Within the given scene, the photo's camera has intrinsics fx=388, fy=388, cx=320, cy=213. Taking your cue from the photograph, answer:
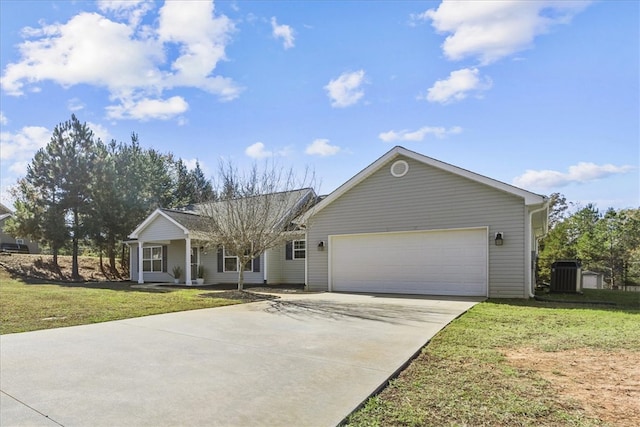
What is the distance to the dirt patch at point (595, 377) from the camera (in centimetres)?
327

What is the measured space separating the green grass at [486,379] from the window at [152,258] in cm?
1842

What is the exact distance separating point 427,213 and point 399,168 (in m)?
1.88

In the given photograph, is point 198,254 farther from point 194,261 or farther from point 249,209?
point 249,209

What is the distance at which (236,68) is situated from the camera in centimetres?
1256

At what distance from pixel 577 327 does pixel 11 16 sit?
14.1 metres

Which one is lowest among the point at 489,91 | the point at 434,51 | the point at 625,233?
the point at 625,233

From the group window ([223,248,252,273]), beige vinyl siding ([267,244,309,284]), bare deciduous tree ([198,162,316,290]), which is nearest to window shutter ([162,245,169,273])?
window ([223,248,252,273])

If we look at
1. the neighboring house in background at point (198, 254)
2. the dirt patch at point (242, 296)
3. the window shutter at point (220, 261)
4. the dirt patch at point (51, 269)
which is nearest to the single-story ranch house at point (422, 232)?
the neighboring house in background at point (198, 254)

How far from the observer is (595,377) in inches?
162

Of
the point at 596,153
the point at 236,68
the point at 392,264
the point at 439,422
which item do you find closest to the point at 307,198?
the point at 392,264

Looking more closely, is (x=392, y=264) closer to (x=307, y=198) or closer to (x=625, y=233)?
(x=307, y=198)

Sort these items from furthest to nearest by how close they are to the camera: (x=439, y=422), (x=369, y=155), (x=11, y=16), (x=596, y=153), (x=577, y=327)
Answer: (x=369, y=155) < (x=596, y=153) < (x=11, y=16) < (x=577, y=327) < (x=439, y=422)

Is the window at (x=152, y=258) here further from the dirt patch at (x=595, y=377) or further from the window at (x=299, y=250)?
the dirt patch at (x=595, y=377)

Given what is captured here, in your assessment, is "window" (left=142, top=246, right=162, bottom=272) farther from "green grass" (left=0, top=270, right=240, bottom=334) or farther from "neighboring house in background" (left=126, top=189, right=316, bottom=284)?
"green grass" (left=0, top=270, right=240, bottom=334)
